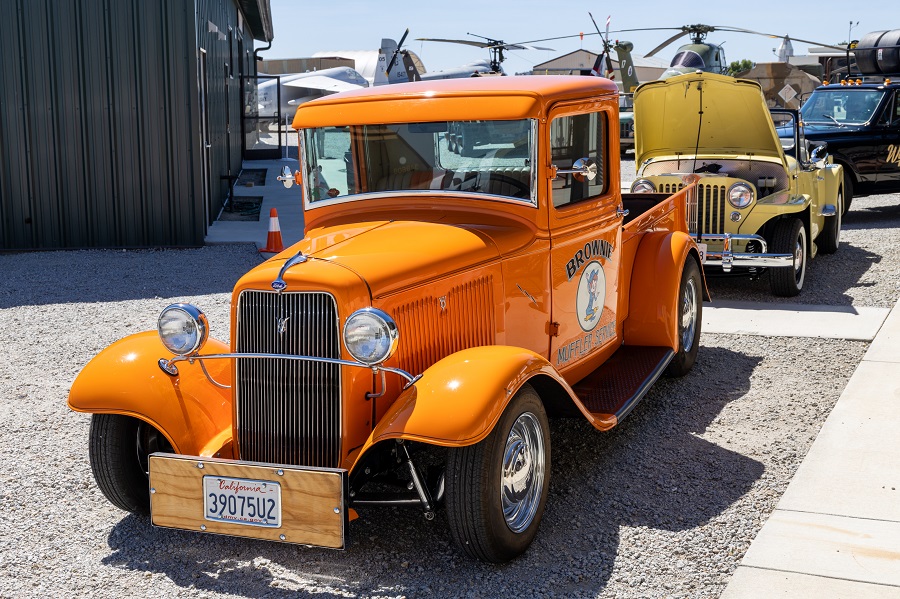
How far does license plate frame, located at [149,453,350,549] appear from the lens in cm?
353

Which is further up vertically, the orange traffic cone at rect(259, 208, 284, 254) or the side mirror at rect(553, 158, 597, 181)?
the side mirror at rect(553, 158, 597, 181)

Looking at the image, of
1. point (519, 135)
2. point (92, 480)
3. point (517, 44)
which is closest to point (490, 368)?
point (519, 135)

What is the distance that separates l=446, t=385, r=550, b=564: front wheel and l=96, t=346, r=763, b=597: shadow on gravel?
0.14 m

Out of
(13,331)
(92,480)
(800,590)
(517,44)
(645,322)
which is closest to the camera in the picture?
(800,590)

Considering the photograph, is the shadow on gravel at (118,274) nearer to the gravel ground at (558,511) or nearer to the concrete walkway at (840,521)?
the gravel ground at (558,511)

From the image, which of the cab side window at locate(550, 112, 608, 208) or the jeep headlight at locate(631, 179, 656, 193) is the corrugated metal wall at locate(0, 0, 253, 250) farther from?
the cab side window at locate(550, 112, 608, 208)

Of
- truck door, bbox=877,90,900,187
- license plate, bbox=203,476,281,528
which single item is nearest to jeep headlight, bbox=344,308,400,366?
license plate, bbox=203,476,281,528

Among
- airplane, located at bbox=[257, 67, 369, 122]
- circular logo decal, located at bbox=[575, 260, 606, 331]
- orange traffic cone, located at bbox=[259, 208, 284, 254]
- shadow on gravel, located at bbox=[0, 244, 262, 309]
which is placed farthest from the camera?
airplane, located at bbox=[257, 67, 369, 122]

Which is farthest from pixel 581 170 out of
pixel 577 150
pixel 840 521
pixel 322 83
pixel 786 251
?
pixel 322 83

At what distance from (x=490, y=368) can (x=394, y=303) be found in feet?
1.55

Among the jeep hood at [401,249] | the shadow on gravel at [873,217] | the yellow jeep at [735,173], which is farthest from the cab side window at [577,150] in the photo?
the shadow on gravel at [873,217]

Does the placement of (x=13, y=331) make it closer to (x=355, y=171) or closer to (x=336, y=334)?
(x=355, y=171)

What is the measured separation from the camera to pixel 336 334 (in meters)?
3.75

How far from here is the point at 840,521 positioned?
4.23 m
